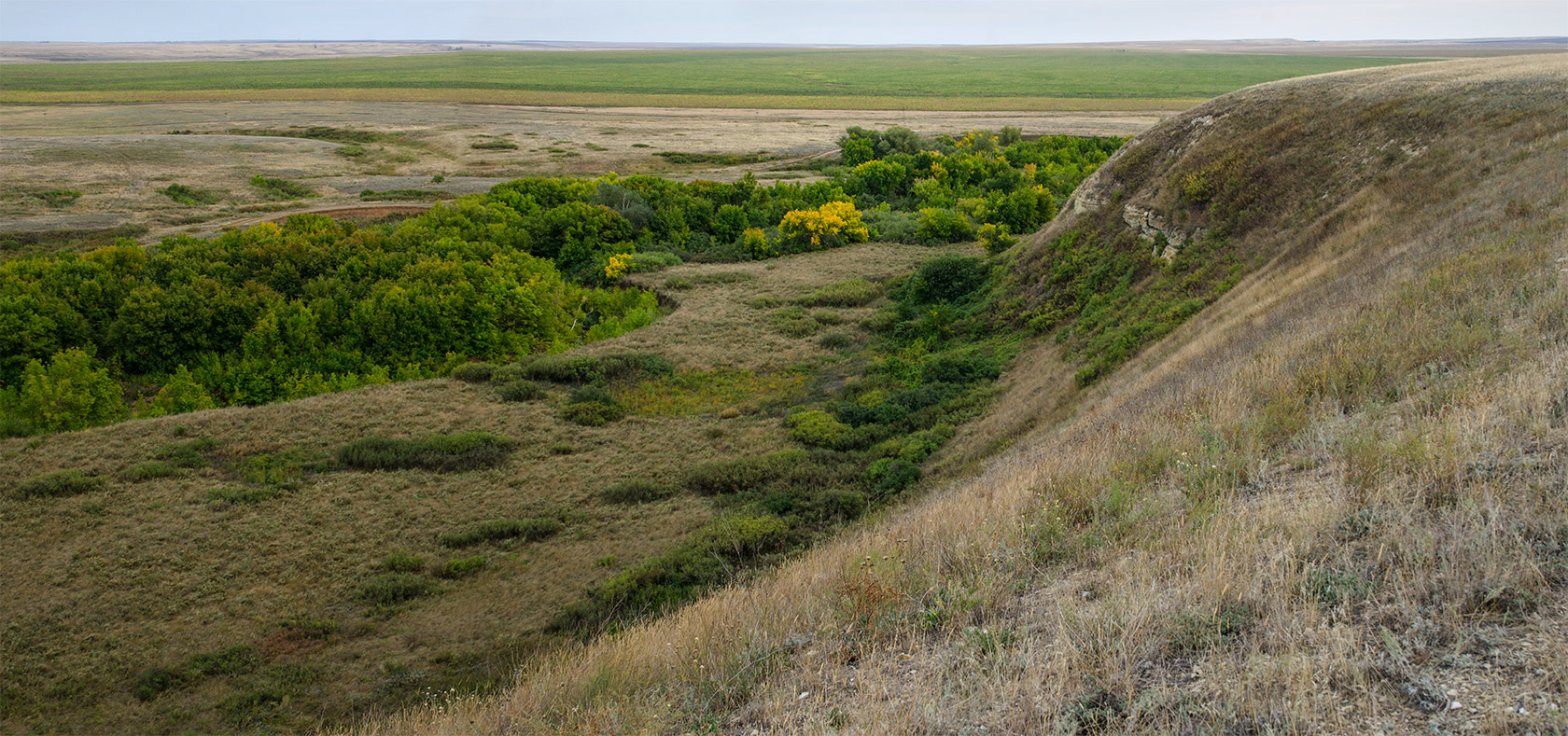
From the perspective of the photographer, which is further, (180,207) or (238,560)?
(180,207)

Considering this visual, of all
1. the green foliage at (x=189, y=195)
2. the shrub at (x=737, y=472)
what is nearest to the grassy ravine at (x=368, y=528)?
the shrub at (x=737, y=472)

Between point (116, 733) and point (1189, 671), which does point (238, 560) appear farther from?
point (1189, 671)

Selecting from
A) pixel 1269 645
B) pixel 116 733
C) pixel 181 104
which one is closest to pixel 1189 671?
pixel 1269 645

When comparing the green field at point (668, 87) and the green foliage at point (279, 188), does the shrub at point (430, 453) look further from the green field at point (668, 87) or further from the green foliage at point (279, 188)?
the green field at point (668, 87)

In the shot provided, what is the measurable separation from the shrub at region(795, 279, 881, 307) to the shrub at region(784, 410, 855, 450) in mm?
11791

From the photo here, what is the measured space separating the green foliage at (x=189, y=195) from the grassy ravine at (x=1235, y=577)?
63.0 m

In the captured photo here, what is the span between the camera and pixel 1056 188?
48.5 meters

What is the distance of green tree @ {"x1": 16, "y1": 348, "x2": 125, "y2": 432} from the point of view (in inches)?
922

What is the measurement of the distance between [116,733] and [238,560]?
183 inches

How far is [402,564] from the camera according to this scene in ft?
47.0

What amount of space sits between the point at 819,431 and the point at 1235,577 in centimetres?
1524

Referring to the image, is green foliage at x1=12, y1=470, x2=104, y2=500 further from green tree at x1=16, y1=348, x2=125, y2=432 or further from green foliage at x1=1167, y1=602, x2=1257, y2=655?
green foliage at x1=1167, y1=602, x2=1257, y2=655

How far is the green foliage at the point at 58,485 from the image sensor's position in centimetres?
1675

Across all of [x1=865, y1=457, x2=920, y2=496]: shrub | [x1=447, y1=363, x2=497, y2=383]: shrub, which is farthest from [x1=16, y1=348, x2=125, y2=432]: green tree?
[x1=865, y1=457, x2=920, y2=496]: shrub
